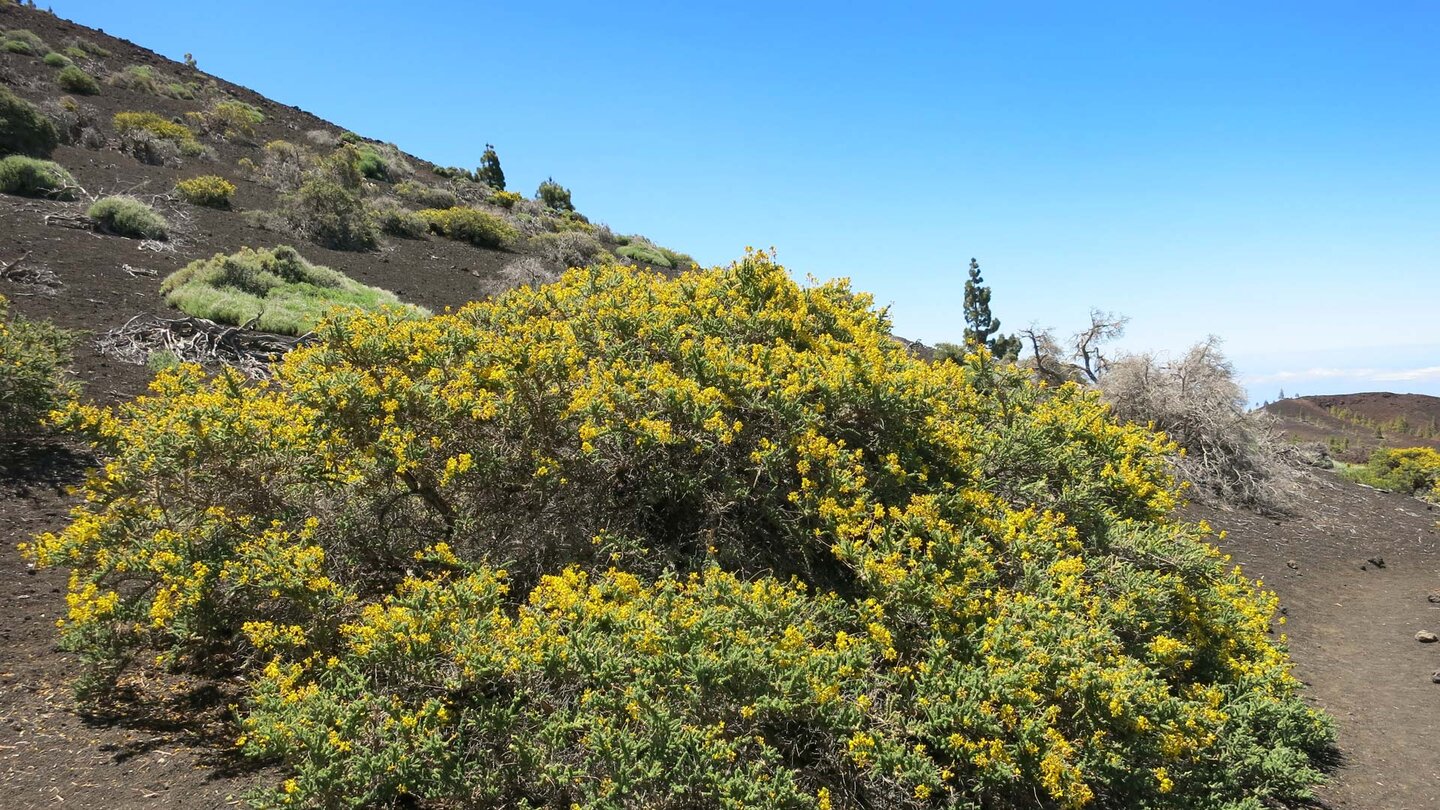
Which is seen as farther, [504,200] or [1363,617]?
[504,200]

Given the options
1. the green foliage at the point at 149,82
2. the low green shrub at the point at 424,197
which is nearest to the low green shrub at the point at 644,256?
the low green shrub at the point at 424,197

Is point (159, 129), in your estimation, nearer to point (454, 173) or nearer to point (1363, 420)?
point (454, 173)

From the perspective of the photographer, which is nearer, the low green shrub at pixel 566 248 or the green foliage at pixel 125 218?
the green foliage at pixel 125 218

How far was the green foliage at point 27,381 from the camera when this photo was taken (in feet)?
21.7

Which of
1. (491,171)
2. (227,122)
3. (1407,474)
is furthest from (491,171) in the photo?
(1407,474)

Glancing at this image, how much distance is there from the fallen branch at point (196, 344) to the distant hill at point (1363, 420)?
30960mm

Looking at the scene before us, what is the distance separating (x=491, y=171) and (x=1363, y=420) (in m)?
44.8

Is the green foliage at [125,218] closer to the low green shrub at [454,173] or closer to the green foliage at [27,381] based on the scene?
the green foliage at [27,381]

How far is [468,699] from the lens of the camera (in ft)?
12.4

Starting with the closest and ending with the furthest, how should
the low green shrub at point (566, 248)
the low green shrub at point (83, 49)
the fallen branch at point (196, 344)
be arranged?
the fallen branch at point (196, 344)
the low green shrub at point (566, 248)
the low green shrub at point (83, 49)

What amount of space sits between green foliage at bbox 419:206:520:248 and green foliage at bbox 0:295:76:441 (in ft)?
53.7

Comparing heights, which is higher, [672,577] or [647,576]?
[672,577]

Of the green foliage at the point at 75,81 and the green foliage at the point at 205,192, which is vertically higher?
the green foliage at the point at 75,81

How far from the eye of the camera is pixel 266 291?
41.3 feet
